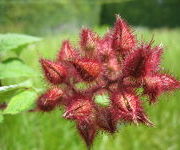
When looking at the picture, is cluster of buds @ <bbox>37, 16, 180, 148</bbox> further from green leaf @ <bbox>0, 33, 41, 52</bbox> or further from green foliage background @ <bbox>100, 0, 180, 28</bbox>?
green foliage background @ <bbox>100, 0, 180, 28</bbox>

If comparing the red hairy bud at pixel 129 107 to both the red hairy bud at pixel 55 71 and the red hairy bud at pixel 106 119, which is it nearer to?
the red hairy bud at pixel 106 119

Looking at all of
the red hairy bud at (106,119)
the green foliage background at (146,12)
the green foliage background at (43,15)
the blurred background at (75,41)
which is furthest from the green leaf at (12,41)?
the green foliage background at (146,12)

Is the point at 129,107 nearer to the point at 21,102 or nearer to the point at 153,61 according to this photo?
the point at 153,61

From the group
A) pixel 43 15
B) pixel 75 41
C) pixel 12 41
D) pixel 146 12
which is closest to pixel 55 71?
pixel 12 41

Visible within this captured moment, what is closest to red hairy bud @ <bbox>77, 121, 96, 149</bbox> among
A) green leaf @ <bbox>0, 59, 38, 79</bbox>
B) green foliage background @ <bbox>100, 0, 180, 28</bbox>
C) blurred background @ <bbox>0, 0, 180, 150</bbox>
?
blurred background @ <bbox>0, 0, 180, 150</bbox>

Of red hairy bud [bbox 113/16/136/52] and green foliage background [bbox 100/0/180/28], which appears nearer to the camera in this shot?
red hairy bud [bbox 113/16/136/52]

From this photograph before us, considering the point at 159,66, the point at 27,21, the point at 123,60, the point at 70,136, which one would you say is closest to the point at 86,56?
the point at 123,60
